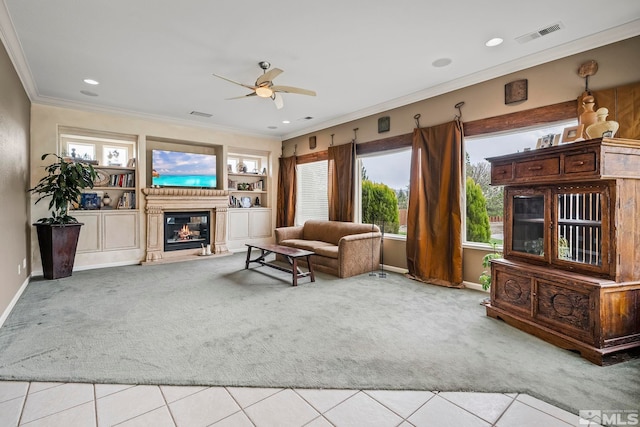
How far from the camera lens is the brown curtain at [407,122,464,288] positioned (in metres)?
4.12

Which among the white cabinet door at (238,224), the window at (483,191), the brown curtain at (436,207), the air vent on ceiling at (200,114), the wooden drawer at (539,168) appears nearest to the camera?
the wooden drawer at (539,168)

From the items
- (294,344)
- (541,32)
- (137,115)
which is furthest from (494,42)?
(137,115)

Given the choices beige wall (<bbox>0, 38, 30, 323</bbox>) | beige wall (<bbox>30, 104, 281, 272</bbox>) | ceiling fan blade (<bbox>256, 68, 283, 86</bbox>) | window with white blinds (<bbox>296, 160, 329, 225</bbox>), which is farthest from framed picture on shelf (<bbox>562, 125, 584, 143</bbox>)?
beige wall (<bbox>30, 104, 281, 272</bbox>)

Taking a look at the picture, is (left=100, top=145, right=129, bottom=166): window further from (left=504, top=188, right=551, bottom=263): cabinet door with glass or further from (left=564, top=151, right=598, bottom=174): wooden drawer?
(left=564, top=151, right=598, bottom=174): wooden drawer

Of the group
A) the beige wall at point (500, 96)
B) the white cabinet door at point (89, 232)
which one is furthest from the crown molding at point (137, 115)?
the beige wall at point (500, 96)

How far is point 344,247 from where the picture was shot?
4.62 meters

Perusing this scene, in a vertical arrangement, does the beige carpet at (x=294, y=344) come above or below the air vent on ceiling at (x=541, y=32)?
below

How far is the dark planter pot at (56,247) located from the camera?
4426mm

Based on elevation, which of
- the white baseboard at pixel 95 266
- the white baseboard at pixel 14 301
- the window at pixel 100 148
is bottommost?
the white baseboard at pixel 14 301

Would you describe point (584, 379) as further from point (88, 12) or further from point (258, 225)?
point (258, 225)

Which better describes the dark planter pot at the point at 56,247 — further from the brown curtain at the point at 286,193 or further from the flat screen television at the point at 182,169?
the brown curtain at the point at 286,193

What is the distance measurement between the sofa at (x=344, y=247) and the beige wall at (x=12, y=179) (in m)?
3.69

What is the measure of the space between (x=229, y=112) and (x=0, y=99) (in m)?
3.17

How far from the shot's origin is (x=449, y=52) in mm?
3336
